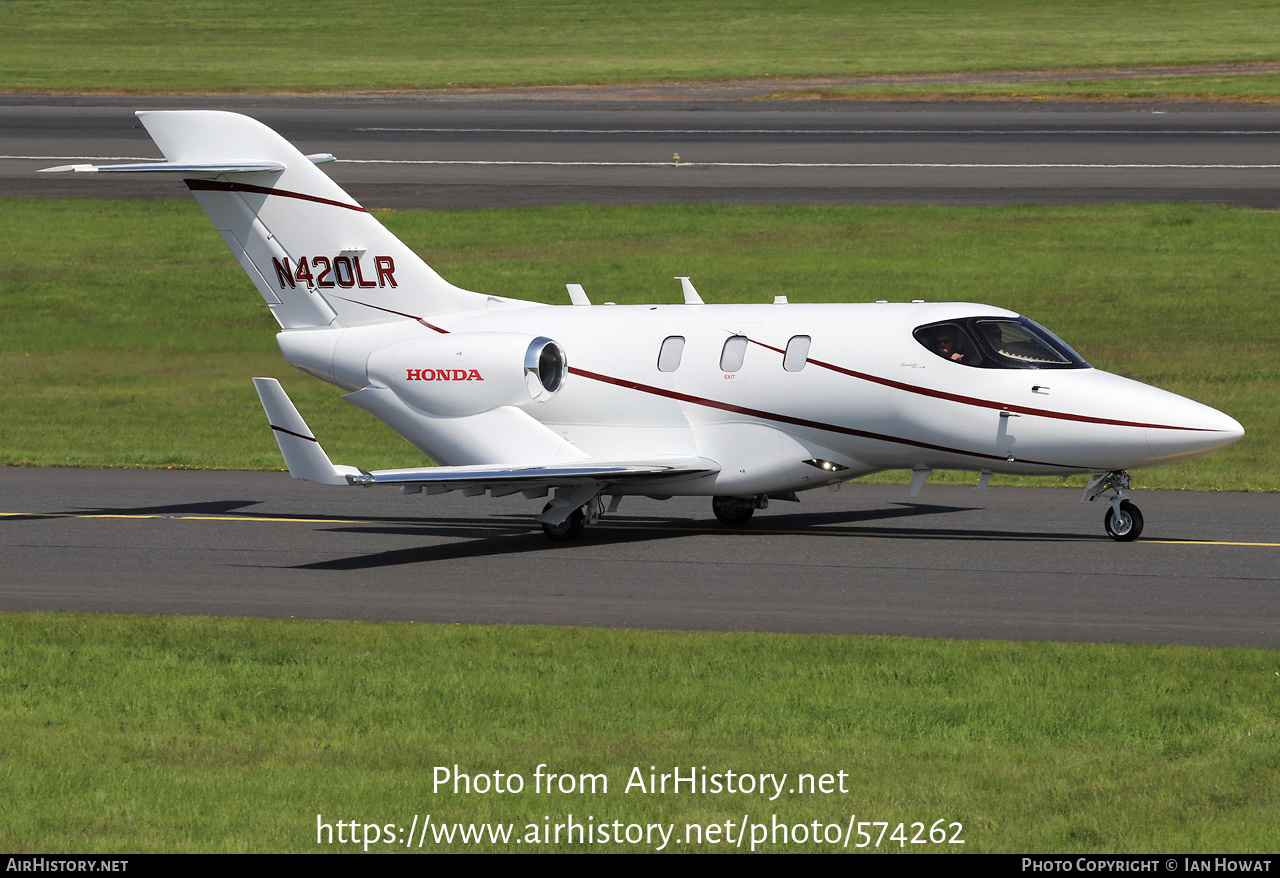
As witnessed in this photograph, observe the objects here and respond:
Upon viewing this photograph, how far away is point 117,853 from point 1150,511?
15.5 metres

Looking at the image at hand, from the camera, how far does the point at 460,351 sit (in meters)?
20.7

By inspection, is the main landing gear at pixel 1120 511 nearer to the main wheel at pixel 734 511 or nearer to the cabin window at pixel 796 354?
the cabin window at pixel 796 354

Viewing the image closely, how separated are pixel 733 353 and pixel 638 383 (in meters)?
1.23

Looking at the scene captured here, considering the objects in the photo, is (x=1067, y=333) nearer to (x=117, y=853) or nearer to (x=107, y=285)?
(x=107, y=285)

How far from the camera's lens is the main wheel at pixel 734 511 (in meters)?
20.9

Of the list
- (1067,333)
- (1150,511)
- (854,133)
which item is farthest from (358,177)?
(1150,511)

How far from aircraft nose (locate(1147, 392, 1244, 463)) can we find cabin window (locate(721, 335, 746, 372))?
4681mm

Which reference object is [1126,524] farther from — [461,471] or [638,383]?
[461,471]

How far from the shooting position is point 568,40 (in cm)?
8719

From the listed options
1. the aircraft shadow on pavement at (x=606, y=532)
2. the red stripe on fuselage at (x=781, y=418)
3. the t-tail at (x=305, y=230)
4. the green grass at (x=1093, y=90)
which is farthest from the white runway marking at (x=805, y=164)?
the red stripe on fuselage at (x=781, y=418)

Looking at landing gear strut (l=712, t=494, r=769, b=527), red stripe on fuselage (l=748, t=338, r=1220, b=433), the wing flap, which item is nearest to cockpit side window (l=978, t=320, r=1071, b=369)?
red stripe on fuselage (l=748, t=338, r=1220, b=433)

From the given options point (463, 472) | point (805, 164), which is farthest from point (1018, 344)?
point (805, 164)

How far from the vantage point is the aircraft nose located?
57.7ft

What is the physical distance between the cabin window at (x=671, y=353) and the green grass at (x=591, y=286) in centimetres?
718
